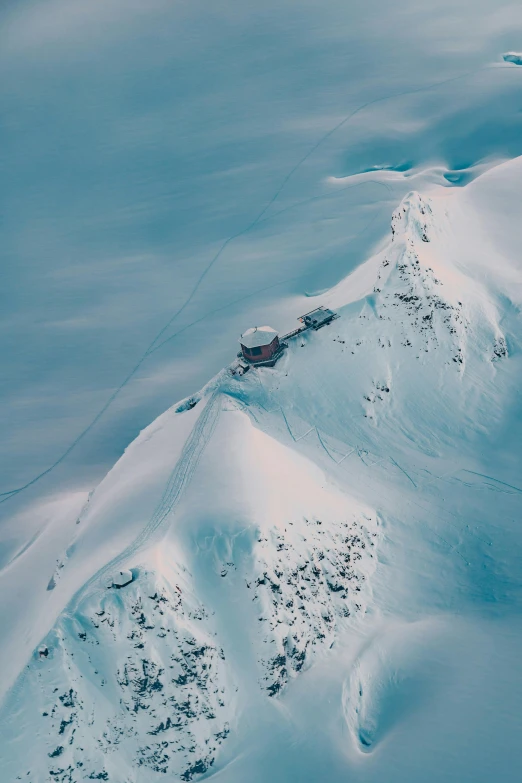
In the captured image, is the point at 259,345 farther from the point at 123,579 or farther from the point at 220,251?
the point at 220,251

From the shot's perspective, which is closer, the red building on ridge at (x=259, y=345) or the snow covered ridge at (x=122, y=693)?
the snow covered ridge at (x=122, y=693)

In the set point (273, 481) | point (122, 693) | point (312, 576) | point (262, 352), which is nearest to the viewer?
point (122, 693)

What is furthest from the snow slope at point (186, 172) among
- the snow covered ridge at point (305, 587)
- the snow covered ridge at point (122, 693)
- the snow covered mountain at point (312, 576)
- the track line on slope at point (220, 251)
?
the snow covered ridge at point (305, 587)

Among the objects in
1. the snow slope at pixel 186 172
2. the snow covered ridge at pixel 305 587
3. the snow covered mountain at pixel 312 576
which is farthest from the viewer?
the snow slope at pixel 186 172

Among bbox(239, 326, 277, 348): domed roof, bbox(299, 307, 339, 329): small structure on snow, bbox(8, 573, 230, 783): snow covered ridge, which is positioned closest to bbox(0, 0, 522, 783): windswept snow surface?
bbox(8, 573, 230, 783): snow covered ridge

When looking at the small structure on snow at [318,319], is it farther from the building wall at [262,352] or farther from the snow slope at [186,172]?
the snow slope at [186,172]

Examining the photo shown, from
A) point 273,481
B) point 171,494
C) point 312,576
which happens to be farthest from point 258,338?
point 312,576

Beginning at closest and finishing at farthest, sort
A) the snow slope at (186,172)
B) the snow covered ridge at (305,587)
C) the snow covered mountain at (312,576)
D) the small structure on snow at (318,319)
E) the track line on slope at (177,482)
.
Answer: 1. the snow covered mountain at (312,576)
2. the track line on slope at (177,482)
3. the snow covered ridge at (305,587)
4. the small structure on snow at (318,319)
5. the snow slope at (186,172)
